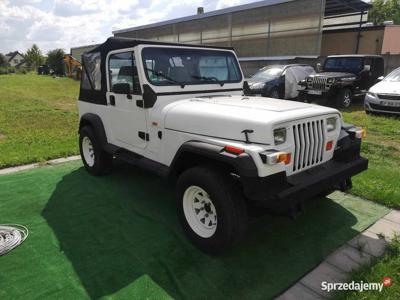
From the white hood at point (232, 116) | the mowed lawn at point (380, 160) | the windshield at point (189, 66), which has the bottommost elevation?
the mowed lawn at point (380, 160)

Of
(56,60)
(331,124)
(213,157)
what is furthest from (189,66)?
(56,60)

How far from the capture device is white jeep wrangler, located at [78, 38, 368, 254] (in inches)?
110

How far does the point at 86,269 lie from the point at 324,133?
259 cm

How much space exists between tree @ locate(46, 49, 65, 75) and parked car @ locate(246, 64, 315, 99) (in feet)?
126

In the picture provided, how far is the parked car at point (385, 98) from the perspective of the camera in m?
8.97

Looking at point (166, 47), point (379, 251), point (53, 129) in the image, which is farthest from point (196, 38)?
point (379, 251)

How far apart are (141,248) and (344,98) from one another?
32.8ft

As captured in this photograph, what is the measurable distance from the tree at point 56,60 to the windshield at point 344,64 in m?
39.3

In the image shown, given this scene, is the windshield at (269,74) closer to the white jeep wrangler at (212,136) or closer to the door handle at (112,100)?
the white jeep wrangler at (212,136)

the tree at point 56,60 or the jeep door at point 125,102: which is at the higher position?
the tree at point 56,60

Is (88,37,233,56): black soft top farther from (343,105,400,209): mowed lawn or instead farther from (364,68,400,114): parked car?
(364,68,400,114): parked car

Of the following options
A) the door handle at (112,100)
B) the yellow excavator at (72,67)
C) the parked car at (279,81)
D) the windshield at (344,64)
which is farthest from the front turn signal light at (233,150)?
the yellow excavator at (72,67)

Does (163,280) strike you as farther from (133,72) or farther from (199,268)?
(133,72)

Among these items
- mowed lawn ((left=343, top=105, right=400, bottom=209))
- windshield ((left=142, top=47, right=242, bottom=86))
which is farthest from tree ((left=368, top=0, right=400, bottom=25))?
windshield ((left=142, top=47, right=242, bottom=86))
